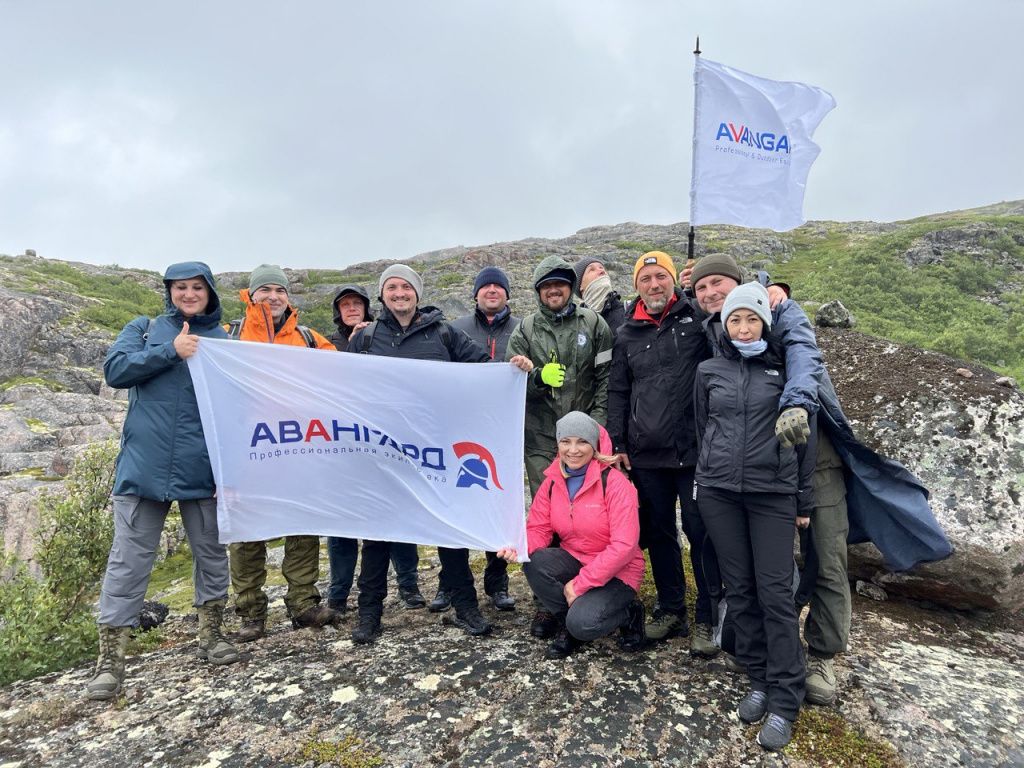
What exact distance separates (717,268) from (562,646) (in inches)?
147

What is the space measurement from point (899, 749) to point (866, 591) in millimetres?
2805

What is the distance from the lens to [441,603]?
21.9ft

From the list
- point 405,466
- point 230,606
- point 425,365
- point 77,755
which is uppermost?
point 425,365

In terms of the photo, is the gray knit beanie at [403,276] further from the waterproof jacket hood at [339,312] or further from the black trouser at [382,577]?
the black trouser at [382,577]

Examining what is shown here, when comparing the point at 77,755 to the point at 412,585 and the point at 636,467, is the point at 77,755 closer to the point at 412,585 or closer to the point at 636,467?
the point at 412,585

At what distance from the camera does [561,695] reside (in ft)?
14.9

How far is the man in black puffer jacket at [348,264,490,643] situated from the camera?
5832mm

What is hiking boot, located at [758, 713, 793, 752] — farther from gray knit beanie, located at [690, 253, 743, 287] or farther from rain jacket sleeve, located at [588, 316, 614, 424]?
gray knit beanie, located at [690, 253, 743, 287]

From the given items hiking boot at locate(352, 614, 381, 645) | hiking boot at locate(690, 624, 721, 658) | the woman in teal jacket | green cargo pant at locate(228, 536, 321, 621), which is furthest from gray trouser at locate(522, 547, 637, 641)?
the woman in teal jacket

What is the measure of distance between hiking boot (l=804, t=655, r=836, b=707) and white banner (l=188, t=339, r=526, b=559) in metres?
2.59

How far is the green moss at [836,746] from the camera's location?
12.3ft

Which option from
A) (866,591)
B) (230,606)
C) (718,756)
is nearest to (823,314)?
(866,591)

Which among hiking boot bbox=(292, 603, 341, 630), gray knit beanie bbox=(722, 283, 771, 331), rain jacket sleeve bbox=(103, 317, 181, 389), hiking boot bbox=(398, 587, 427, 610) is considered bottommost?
hiking boot bbox=(398, 587, 427, 610)

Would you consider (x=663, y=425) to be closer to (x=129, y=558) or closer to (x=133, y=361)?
(x=133, y=361)
